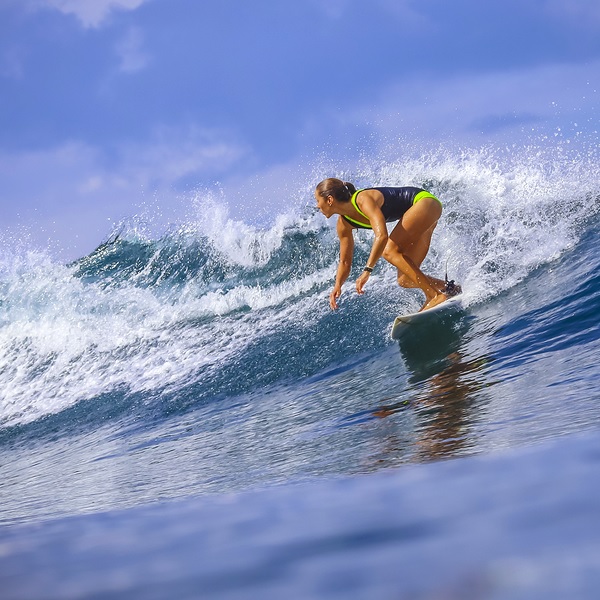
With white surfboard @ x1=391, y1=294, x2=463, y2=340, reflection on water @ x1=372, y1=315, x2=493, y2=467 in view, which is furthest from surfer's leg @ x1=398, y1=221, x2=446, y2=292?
reflection on water @ x1=372, y1=315, x2=493, y2=467

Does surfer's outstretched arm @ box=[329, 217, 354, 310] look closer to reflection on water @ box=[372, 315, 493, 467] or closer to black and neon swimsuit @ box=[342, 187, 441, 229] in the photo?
black and neon swimsuit @ box=[342, 187, 441, 229]

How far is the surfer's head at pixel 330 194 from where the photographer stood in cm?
570

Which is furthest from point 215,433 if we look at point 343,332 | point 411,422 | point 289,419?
point 343,332

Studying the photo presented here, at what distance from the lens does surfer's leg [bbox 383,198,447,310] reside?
6.02m

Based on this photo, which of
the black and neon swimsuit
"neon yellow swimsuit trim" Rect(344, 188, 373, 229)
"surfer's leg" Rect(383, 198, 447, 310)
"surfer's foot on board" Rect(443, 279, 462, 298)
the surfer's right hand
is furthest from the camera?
"surfer's foot on board" Rect(443, 279, 462, 298)

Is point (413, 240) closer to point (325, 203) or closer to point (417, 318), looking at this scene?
point (417, 318)

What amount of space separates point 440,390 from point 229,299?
606 cm

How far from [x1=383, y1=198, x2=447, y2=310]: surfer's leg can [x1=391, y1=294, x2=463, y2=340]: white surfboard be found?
0.74 ft

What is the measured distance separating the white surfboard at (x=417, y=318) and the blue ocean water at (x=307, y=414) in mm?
105

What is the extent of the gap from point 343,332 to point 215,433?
2.45 metres

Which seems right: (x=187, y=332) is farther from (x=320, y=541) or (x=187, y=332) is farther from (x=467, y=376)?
(x=320, y=541)

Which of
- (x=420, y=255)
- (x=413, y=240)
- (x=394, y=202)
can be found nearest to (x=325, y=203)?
(x=394, y=202)

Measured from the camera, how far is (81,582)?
0.70m

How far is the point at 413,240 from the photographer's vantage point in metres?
6.11
